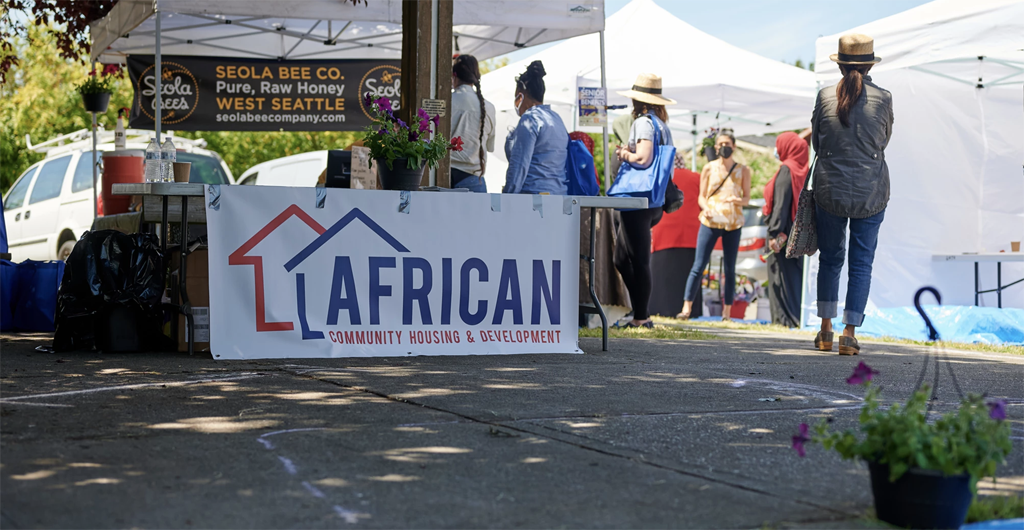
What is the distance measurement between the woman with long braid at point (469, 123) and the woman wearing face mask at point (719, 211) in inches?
162

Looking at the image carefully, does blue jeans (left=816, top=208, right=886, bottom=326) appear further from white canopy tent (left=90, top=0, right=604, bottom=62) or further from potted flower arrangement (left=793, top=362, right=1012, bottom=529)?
potted flower arrangement (left=793, top=362, right=1012, bottom=529)

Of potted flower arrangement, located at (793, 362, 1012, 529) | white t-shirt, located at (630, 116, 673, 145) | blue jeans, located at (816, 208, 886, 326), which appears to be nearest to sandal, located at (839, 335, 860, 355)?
blue jeans, located at (816, 208, 886, 326)

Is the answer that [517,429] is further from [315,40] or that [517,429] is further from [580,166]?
[315,40]

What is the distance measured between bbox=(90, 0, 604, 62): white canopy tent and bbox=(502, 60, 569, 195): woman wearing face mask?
3.33 feet

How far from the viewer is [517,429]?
11.9 ft

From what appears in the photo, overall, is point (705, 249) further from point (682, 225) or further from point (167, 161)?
point (167, 161)

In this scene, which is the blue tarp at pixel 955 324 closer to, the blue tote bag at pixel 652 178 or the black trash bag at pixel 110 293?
the blue tote bag at pixel 652 178

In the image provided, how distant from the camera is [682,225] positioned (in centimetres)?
1173

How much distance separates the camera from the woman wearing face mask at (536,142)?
7.56 meters

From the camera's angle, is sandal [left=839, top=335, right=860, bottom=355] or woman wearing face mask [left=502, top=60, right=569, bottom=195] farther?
woman wearing face mask [left=502, top=60, right=569, bottom=195]

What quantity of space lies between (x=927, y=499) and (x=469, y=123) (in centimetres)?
552

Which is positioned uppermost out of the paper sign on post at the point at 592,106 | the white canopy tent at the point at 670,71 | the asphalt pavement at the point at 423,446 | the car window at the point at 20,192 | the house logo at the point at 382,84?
the white canopy tent at the point at 670,71

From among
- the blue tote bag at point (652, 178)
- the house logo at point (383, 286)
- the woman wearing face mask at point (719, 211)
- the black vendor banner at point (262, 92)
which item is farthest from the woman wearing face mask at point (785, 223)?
the house logo at point (383, 286)

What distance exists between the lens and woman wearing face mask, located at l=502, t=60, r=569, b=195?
24.8 ft
